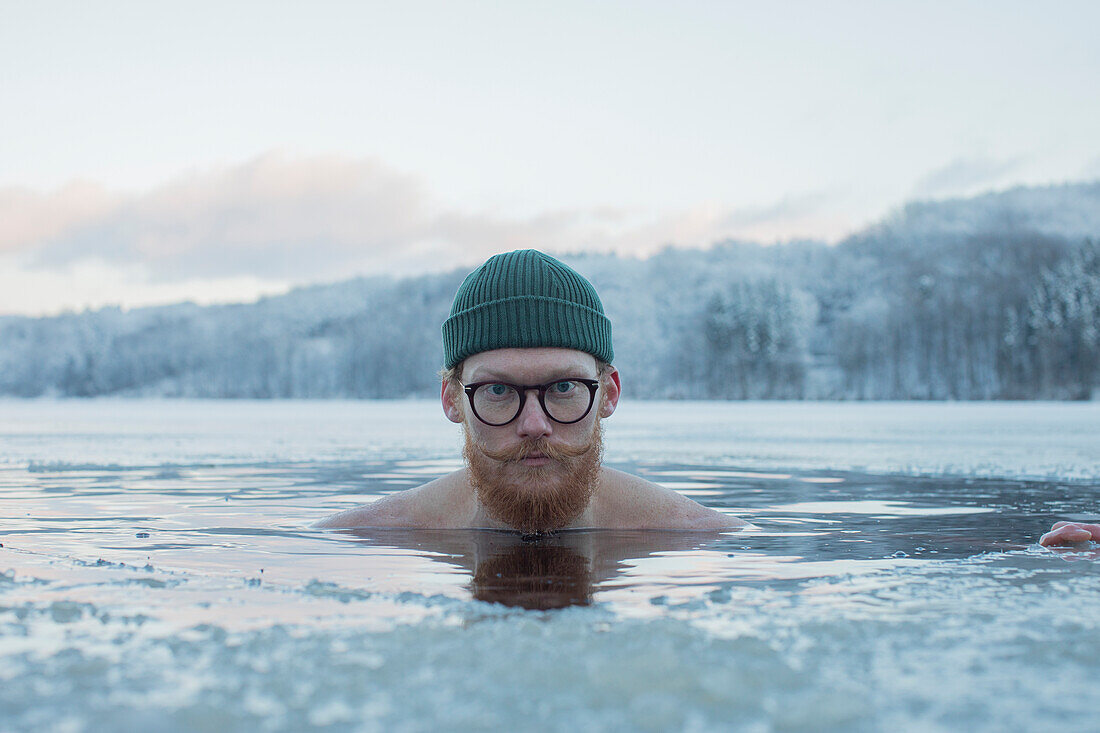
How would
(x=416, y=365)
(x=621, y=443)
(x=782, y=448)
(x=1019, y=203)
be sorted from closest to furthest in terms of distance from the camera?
(x=782, y=448), (x=621, y=443), (x=416, y=365), (x=1019, y=203)

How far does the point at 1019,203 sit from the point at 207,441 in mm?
156157

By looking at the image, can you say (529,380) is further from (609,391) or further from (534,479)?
(609,391)

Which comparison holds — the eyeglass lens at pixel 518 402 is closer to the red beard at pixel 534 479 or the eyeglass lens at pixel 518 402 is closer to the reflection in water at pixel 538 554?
the red beard at pixel 534 479

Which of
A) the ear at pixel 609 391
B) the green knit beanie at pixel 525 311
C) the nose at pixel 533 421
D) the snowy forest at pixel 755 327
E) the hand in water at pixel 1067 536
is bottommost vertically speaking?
the hand in water at pixel 1067 536

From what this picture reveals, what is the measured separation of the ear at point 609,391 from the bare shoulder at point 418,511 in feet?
3.22

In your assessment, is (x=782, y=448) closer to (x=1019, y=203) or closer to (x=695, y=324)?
(x=695, y=324)

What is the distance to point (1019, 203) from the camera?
146m

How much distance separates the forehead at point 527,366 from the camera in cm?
366

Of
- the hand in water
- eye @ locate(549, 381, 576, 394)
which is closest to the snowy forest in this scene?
the hand in water

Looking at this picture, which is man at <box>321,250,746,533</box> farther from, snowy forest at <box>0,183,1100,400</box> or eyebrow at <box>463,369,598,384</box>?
snowy forest at <box>0,183,1100,400</box>

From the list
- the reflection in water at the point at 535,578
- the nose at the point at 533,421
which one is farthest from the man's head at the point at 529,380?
the reflection in water at the point at 535,578

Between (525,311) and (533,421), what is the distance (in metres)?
0.49

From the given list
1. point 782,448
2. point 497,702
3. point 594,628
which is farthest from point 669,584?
point 782,448

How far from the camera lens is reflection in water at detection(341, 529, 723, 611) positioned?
9.43 ft
